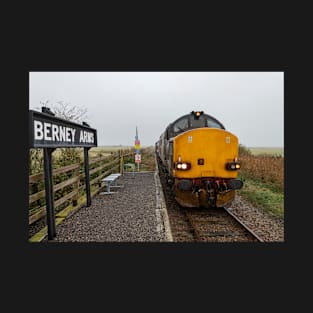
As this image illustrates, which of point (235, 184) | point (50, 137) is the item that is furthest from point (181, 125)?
point (50, 137)

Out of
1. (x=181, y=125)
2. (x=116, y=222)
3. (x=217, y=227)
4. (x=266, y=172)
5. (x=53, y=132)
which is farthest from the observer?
(x=266, y=172)

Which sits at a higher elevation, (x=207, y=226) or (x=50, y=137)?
(x=50, y=137)

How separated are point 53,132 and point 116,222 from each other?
2.65 m

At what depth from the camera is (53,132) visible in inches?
179

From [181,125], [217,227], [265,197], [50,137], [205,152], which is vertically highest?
[181,125]

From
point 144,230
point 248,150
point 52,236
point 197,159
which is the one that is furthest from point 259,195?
point 248,150

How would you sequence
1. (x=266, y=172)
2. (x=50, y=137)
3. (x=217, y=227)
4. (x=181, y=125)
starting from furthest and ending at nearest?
(x=266, y=172)
(x=181, y=125)
(x=217, y=227)
(x=50, y=137)

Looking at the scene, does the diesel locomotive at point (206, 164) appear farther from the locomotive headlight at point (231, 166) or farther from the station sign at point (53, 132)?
the station sign at point (53, 132)

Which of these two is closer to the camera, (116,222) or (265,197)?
(116,222)

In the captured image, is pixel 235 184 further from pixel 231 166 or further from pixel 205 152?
pixel 205 152

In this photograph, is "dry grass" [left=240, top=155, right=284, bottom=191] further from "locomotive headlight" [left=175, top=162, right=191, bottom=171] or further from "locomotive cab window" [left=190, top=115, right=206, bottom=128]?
"locomotive headlight" [left=175, top=162, right=191, bottom=171]

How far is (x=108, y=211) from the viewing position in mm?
7000

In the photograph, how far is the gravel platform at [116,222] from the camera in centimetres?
509

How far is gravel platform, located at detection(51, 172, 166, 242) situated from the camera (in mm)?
5094
